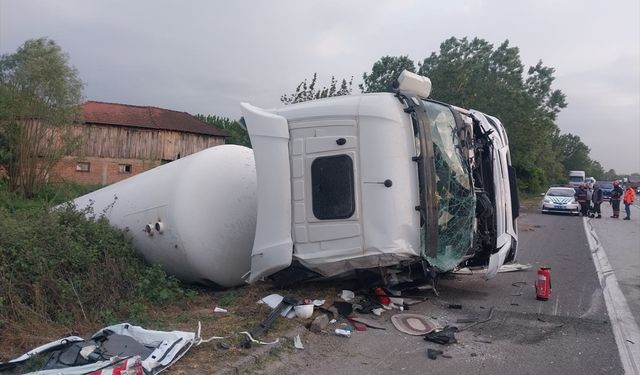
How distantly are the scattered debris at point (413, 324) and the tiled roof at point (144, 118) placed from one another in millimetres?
33595

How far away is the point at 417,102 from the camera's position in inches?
237

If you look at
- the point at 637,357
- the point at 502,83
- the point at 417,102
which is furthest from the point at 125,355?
the point at 502,83

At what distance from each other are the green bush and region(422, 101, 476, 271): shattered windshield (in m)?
3.17

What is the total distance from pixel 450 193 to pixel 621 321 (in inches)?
96.9

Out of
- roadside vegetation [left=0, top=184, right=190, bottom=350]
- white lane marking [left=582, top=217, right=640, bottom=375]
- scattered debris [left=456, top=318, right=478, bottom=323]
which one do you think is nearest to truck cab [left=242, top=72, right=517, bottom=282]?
scattered debris [left=456, top=318, right=478, bottom=323]

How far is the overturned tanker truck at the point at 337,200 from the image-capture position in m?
5.70

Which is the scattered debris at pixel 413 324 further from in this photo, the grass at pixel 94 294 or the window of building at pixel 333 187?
the window of building at pixel 333 187

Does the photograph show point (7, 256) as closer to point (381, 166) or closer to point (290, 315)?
point (290, 315)

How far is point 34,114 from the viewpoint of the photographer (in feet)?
62.3

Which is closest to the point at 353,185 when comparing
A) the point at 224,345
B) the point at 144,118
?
the point at 224,345

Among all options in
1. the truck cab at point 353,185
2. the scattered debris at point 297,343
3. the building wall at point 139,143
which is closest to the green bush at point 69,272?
the truck cab at point 353,185

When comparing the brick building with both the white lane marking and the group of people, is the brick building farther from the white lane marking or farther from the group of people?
the white lane marking

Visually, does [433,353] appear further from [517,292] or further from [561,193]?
[561,193]

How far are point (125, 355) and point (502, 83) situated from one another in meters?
31.2
